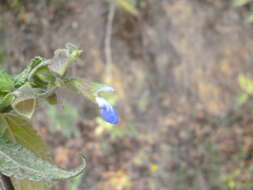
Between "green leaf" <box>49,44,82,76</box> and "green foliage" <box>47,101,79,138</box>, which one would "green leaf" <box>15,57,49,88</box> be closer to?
"green leaf" <box>49,44,82,76</box>

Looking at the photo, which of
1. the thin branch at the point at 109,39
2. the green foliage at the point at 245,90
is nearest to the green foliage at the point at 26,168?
the thin branch at the point at 109,39

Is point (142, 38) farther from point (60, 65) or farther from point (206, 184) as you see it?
point (60, 65)

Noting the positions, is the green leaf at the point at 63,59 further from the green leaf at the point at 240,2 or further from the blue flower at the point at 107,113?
the green leaf at the point at 240,2

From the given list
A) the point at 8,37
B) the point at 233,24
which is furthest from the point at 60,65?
the point at 233,24

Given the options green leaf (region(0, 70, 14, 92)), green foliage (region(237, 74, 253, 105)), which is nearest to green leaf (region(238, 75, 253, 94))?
green foliage (region(237, 74, 253, 105))

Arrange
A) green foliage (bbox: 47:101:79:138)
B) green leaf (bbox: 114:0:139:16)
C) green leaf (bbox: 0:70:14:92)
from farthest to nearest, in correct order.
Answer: green foliage (bbox: 47:101:79:138) → green leaf (bbox: 114:0:139:16) → green leaf (bbox: 0:70:14:92)

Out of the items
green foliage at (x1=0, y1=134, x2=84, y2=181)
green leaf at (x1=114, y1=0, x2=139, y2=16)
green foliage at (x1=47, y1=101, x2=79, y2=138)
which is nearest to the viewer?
green foliage at (x1=0, y1=134, x2=84, y2=181)

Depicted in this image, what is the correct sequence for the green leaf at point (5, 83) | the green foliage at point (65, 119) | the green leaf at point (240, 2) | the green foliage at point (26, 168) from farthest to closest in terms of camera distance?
the green leaf at point (240, 2), the green foliage at point (65, 119), the green leaf at point (5, 83), the green foliage at point (26, 168)
